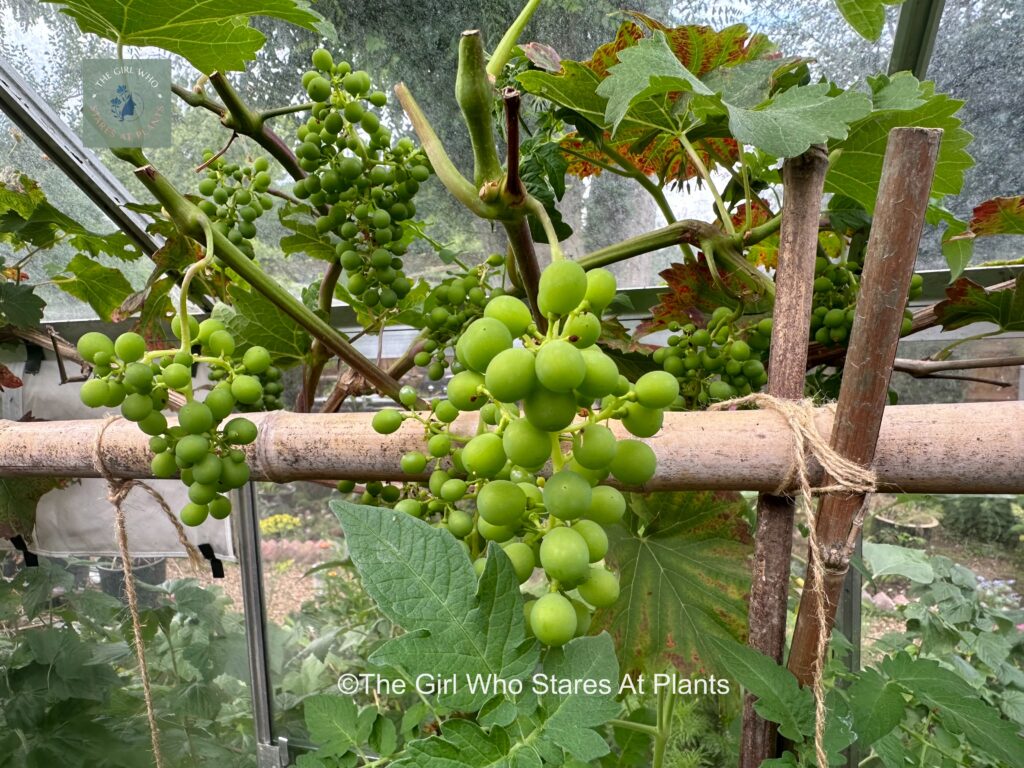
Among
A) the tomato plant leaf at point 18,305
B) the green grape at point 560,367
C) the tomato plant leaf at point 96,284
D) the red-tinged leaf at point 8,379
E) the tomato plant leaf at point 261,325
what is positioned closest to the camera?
the green grape at point 560,367

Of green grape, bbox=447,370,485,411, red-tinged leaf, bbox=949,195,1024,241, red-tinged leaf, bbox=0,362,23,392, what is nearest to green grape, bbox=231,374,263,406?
green grape, bbox=447,370,485,411

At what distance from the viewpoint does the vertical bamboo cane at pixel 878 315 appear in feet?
1.25

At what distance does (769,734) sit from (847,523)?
0.20m

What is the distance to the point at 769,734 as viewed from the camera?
1.66 feet

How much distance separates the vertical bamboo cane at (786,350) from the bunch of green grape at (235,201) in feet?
2.02

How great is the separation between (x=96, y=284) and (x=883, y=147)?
1251 millimetres

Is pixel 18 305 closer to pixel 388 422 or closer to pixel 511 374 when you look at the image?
pixel 388 422

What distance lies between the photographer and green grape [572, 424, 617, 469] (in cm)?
33

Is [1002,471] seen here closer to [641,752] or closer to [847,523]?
[847,523]

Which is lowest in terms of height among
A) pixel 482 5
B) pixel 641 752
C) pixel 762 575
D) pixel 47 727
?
pixel 47 727

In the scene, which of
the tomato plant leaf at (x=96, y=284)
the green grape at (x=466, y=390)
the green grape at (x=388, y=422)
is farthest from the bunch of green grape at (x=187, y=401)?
the tomato plant leaf at (x=96, y=284)

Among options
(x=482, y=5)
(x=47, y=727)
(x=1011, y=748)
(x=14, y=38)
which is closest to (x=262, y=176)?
(x=482, y=5)

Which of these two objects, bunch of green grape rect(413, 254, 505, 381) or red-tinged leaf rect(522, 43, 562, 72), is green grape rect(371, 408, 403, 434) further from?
red-tinged leaf rect(522, 43, 562, 72)

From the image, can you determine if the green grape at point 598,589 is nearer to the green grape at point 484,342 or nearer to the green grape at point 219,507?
the green grape at point 484,342
